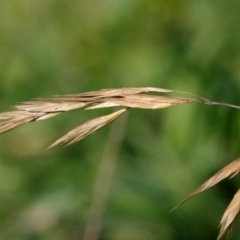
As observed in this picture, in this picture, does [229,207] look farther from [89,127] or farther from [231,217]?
[89,127]

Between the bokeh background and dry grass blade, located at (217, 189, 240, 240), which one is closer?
dry grass blade, located at (217, 189, 240, 240)

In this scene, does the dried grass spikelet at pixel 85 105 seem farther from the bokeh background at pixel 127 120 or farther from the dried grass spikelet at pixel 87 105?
the bokeh background at pixel 127 120

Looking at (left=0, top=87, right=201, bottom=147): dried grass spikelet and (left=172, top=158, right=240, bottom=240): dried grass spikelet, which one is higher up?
(left=0, top=87, right=201, bottom=147): dried grass spikelet

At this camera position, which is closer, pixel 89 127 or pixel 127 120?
pixel 89 127

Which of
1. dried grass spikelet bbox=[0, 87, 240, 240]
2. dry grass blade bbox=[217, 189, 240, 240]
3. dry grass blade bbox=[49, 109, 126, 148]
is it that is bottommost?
dry grass blade bbox=[217, 189, 240, 240]

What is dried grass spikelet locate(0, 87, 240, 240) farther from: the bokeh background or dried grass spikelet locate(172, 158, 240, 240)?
the bokeh background

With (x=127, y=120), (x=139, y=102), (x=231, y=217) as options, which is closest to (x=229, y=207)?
(x=231, y=217)

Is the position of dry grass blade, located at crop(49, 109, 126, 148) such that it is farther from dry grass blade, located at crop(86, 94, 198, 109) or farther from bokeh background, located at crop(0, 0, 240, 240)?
bokeh background, located at crop(0, 0, 240, 240)

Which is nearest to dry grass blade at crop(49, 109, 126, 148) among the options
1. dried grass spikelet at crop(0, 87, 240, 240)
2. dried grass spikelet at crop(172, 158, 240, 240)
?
dried grass spikelet at crop(0, 87, 240, 240)
